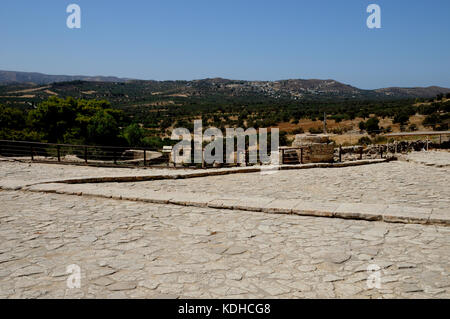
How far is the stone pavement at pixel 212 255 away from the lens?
395 cm

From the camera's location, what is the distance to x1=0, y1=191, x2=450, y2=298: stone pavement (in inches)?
155

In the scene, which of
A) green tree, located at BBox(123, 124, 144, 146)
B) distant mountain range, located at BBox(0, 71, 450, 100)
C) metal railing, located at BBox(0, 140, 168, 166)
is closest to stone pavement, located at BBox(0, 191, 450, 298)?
metal railing, located at BBox(0, 140, 168, 166)

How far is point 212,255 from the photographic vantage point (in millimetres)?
4914

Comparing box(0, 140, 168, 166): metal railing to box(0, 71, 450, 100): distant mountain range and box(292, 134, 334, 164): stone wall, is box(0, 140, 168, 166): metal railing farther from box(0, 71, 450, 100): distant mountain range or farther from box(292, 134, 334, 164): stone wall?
box(0, 71, 450, 100): distant mountain range

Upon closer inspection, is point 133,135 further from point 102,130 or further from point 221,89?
point 221,89

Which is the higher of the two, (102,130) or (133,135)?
(102,130)

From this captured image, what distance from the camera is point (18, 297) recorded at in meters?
3.75

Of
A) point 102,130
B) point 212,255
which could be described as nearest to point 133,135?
point 102,130
